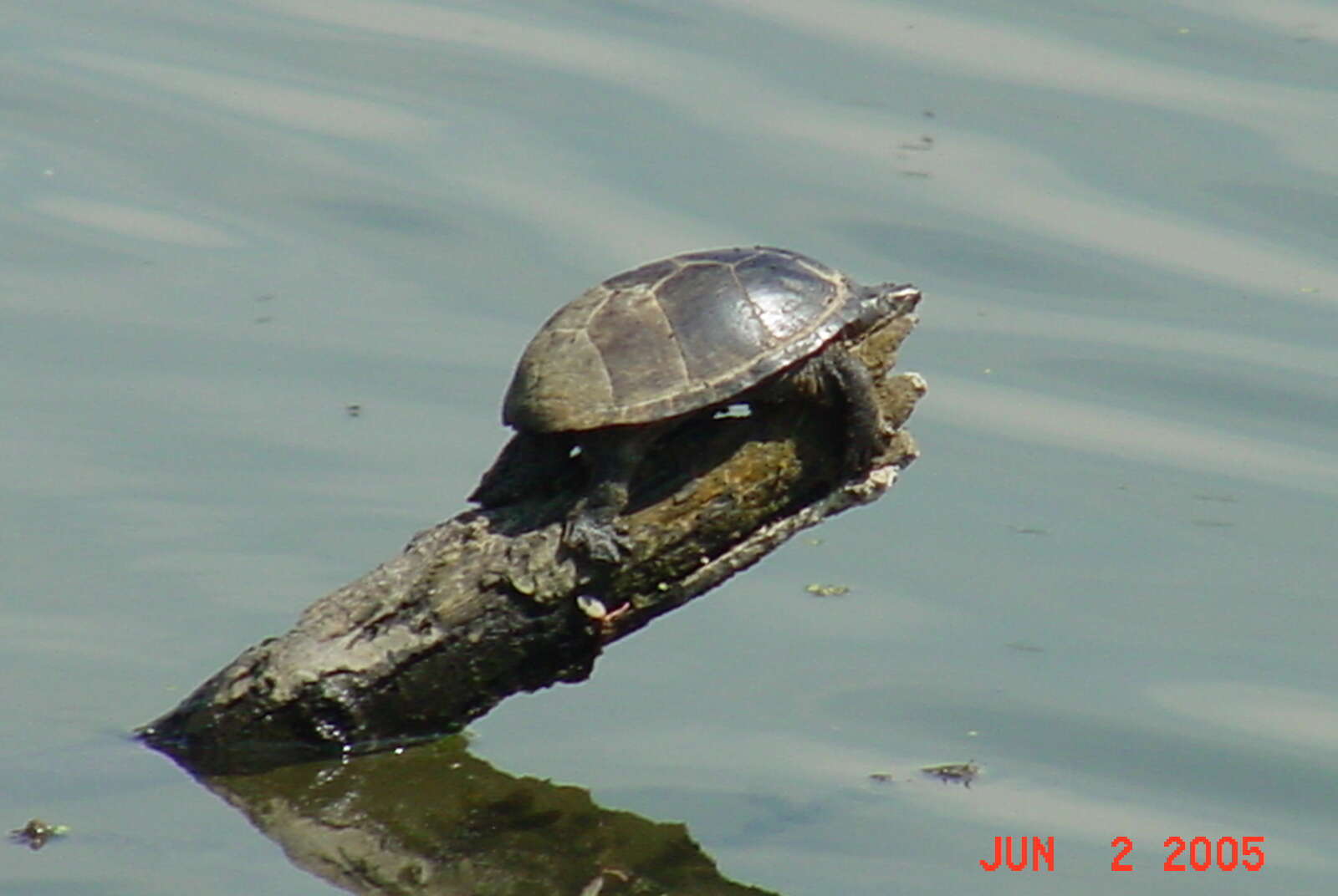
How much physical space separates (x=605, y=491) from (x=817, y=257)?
392cm

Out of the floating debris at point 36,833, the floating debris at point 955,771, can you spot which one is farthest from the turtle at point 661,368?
the floating debris at point 36,833

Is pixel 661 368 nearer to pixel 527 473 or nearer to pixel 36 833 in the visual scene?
pixel 527 473

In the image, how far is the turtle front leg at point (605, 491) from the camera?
222 inches

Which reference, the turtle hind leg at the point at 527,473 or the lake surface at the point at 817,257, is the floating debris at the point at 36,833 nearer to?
the lake surface at the point at 817,257

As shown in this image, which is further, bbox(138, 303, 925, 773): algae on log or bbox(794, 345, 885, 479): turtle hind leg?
bbox(794, 345, 885, 479): turtle hind leg

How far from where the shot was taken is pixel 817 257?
9.45 metres

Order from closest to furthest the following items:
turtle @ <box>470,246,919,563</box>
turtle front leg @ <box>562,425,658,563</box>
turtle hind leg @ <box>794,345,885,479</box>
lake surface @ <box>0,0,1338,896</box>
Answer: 1. turtle front leg @ <box>562,425,658,563</box>
2. turtle @ <box>470,246,919,563</box>
3. turtle hind leg @ <box>794,345,885,479</box>
4. lake surface @ <box>0,0,1338,896</box>

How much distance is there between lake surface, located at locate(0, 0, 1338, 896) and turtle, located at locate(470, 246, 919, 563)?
107 centimetres

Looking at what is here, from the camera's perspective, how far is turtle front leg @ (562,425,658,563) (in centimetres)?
565

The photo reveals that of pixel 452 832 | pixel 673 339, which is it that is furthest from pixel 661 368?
pixel 452 832

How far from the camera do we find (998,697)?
22.9 ft

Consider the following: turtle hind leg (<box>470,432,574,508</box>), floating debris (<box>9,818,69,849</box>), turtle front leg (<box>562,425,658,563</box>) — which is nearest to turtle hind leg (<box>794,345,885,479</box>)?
turtle front leg (<box>562,425,658,563</box>)
